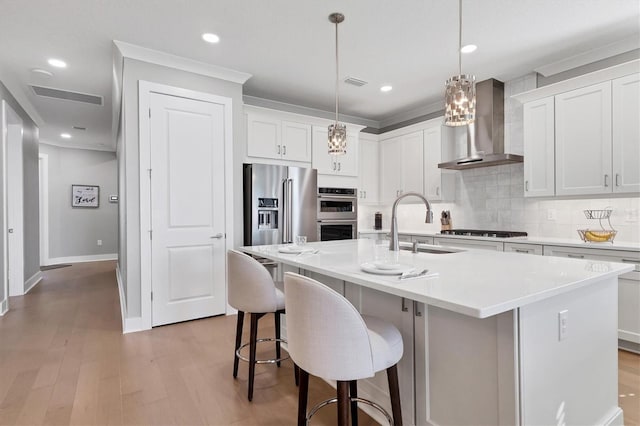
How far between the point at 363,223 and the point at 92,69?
4.21 metres

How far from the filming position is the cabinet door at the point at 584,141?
10.2 feet

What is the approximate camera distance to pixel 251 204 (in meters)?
3.86

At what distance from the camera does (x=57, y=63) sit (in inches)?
139

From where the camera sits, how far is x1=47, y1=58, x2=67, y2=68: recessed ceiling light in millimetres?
3465

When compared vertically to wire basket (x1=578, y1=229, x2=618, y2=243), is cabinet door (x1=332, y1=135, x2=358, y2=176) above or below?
above

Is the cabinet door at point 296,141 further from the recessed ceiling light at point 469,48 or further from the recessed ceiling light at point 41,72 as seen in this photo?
the recessed ceiling light at point 41,72

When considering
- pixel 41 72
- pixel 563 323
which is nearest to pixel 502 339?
pixel 563 323

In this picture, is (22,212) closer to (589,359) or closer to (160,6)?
(160,6)

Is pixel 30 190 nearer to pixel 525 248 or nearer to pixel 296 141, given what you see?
pixel 296 141

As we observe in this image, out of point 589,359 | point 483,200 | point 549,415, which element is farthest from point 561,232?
point 549,415

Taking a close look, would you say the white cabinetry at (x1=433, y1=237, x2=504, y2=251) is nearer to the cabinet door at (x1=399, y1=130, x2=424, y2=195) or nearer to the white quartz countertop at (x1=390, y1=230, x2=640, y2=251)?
the white quartz countertop at (x1=390, y1=230, x2=640, y2=251)

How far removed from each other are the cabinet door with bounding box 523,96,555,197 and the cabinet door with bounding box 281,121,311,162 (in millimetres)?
2519

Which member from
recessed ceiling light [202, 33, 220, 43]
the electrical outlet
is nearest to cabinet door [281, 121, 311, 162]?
recessed ceiling light [202, 33, 220, 43]

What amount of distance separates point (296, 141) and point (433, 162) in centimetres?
191
